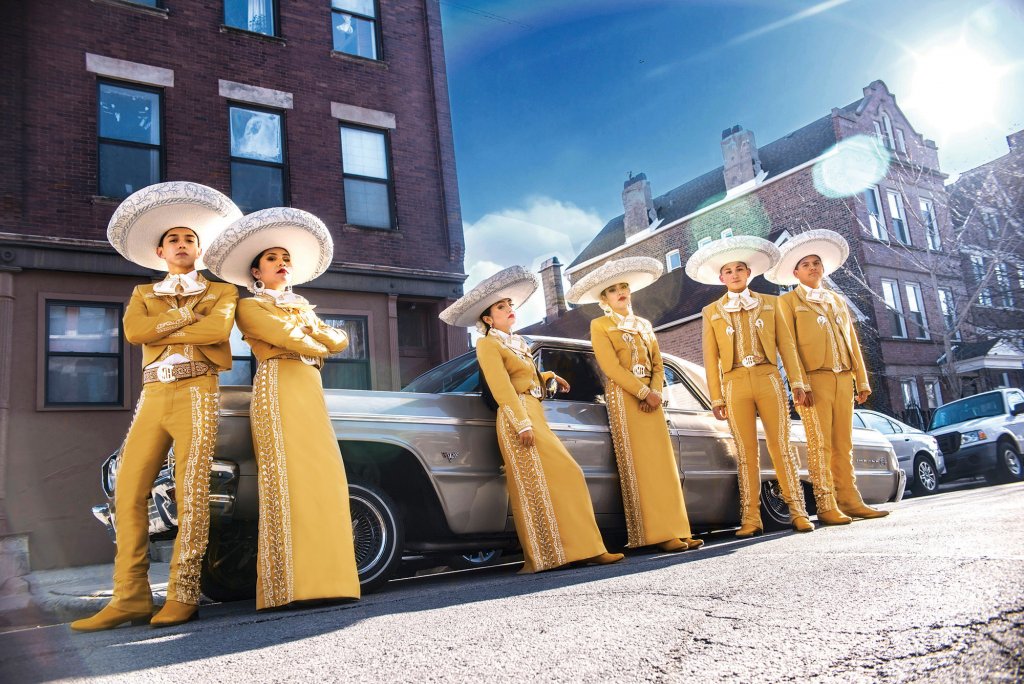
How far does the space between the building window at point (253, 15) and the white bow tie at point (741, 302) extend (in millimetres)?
9483

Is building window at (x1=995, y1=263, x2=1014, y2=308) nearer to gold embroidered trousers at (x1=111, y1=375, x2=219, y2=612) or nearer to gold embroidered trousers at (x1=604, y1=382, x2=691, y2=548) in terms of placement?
gold embroidered trousers at (x1=604, y1=382, x2=691, y2=548)

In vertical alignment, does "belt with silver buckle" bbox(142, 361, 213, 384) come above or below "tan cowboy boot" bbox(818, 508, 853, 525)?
above

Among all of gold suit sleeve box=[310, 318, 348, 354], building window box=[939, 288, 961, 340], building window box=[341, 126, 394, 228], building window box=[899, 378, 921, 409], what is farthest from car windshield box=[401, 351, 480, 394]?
building window box=[899, 378, 921, 409]

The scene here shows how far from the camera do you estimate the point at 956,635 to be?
215 cm

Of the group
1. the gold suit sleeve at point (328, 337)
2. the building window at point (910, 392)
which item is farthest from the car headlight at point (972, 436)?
the gold suit sleeve at point (328, 337)

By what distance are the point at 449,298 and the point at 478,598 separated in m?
9.97

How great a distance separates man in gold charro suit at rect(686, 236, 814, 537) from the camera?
636 cm

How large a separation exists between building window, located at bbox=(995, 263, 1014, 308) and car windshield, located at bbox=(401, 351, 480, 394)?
19.1 m

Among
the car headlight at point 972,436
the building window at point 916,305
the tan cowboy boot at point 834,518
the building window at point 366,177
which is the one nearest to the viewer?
the tan cowboy boot at point 834,518

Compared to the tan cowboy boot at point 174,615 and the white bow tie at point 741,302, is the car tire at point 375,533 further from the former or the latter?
the white bow tie at point 741,302

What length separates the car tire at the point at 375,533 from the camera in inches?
185

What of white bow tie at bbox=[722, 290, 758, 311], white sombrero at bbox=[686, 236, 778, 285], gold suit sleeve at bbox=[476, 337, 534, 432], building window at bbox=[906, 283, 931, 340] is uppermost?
building window at bbox=[906, 283, 931, 340]

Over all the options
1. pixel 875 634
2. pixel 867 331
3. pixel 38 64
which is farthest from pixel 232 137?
pixel 867 331

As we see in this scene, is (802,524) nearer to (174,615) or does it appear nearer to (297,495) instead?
(297,495)
